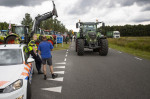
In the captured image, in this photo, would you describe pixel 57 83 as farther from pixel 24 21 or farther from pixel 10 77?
pixel 24 21

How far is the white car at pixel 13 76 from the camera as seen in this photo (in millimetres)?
3881

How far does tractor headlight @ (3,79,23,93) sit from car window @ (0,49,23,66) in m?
1.18

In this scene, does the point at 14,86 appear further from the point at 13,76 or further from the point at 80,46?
the point at 80,46

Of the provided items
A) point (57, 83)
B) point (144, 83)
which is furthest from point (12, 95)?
point (144, 83)

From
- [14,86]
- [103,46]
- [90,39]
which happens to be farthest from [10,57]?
[90,39]

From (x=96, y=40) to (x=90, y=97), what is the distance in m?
9.94

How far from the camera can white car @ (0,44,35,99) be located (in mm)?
3881

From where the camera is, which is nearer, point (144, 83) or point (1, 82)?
point (1, 82)

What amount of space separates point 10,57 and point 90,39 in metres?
9.61

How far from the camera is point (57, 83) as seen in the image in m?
6.52

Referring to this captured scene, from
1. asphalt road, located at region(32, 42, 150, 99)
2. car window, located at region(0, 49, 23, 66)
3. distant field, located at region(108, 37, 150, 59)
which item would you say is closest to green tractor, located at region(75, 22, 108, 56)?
distant field, located at region(108, 37, 150, 59)

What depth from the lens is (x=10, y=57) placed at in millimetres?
5438

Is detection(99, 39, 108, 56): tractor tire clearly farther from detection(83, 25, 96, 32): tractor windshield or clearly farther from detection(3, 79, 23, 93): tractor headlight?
detection(3, 79, 23, 93): tractor headlight

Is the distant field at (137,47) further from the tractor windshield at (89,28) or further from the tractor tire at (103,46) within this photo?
the tractor windshield at (89,28)
